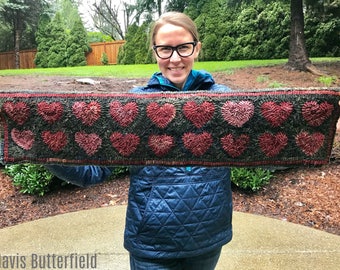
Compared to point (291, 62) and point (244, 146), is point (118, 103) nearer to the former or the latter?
point (244, 146)

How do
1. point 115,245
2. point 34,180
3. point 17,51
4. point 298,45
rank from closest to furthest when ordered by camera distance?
point 115,245, point 34,180, point 298,45, point 17,51

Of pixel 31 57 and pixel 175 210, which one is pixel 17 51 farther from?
pixel 175 210

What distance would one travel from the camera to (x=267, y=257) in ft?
10.2

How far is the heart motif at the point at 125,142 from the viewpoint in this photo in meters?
1.50

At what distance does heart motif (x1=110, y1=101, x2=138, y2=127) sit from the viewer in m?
1.48

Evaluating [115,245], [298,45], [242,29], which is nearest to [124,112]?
[115,245]

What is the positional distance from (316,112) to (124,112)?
0.76m

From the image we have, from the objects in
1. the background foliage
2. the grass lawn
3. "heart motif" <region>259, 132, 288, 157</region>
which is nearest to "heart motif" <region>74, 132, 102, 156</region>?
"heart motif" <region>259, 132, 288, 157</region>

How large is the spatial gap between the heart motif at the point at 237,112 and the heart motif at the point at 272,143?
10 centimetres

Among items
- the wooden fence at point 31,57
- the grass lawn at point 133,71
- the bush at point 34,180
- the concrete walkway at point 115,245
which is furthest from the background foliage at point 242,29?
the concrete walkway at point 115,245

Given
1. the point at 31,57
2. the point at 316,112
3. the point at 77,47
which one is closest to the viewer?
the point at 316,112

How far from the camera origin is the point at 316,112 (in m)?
1.44

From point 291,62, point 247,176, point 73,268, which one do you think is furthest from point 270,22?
point 73,268

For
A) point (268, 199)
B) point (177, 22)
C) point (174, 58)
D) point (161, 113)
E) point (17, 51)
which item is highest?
point (177, 22)
